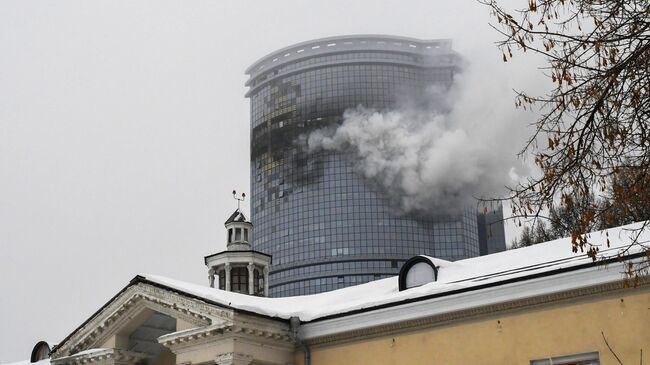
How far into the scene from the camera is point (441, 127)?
8362 centimetres

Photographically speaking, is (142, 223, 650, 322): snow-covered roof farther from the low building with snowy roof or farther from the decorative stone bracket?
the decorative stone bracket

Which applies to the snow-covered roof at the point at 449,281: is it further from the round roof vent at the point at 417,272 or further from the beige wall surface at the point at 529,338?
the beige wall surface at the point at 529,338

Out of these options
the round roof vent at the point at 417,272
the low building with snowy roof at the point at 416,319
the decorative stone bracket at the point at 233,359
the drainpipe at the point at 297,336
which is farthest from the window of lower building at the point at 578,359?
the decorative stone bracket at the point at 233,359

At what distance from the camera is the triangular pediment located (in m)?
24.4

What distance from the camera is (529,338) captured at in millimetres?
19734

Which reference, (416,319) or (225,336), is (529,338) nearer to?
(416,319)

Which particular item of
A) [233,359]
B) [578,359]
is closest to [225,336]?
[233,359]

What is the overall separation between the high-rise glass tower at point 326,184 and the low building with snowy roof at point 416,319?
348 feet

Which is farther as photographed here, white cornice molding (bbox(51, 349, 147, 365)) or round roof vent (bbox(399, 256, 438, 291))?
white cornice molding (bbox(51, 349, 147, 365))

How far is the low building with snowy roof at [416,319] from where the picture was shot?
741 inches

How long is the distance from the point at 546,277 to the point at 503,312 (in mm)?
1482

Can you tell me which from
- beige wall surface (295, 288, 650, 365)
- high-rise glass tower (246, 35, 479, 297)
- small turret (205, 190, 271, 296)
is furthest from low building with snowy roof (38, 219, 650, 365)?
high-rise glass tower (246, 35, 479, 297)

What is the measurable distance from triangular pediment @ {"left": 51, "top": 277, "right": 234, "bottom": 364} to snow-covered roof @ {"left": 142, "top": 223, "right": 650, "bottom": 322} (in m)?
0.42

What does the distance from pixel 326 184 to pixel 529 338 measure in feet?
408
